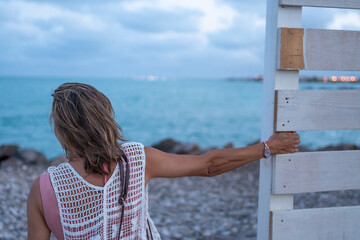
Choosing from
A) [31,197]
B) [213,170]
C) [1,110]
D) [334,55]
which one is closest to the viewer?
[31,197]

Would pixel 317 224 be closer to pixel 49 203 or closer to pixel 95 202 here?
pixel 95 202

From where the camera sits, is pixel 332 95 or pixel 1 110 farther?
pixel 1 110

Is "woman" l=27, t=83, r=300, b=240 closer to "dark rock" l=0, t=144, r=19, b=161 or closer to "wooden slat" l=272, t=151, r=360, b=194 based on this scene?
"wooden slat" l=272, t=151, r=360, b=194

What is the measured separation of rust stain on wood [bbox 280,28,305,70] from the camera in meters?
2.31

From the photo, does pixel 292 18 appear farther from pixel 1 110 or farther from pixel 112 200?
pixel 1 110

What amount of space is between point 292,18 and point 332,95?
58 cm

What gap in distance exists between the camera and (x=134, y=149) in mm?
2004

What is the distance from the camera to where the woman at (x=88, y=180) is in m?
1.86

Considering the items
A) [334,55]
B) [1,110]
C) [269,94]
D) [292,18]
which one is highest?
[292,18]

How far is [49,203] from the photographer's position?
1.87m

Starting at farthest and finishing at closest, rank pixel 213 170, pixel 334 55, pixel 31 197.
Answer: pixel 334 55
pixel 213 170
pixel 31 197

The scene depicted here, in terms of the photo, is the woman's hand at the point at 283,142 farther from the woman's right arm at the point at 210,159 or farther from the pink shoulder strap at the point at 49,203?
the pink shoulder strap at the point at 49,203

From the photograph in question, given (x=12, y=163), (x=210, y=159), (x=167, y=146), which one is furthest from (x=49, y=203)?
(x=167, y=146)

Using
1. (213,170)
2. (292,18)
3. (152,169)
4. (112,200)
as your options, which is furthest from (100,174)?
(292,18)
